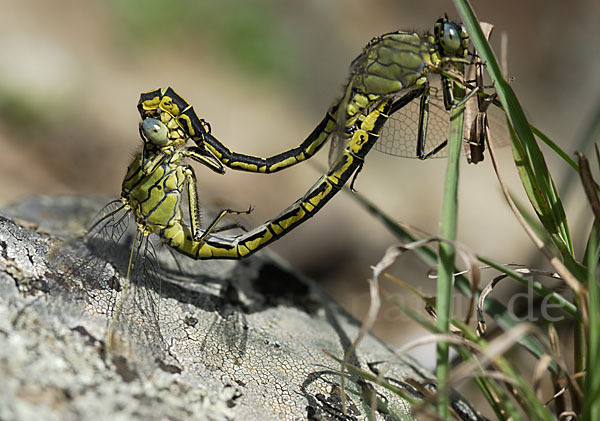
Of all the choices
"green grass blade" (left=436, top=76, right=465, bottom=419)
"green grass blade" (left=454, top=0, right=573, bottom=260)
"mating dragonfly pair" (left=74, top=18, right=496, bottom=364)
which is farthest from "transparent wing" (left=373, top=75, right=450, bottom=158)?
"green grass blade" (left=436, top=76, right=465, bottom=419)

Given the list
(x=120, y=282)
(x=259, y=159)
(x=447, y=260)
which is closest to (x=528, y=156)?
(x=447, y=260)

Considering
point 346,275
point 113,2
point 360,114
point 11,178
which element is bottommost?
point 360,114

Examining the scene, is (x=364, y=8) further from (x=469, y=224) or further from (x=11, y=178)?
(x=11, y=178)

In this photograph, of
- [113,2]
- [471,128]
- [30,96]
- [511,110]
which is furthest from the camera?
[113,2]

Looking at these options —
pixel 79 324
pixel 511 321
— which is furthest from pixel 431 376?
pixel 79 324

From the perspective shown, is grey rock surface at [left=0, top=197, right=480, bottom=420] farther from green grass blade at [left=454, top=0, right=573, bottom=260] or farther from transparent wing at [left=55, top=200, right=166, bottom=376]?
green grass blade at [left=454, top=0, right=573, bottom=260]

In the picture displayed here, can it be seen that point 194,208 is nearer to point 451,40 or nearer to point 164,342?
point 164,342
